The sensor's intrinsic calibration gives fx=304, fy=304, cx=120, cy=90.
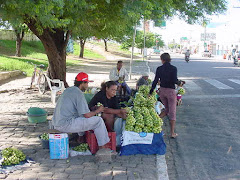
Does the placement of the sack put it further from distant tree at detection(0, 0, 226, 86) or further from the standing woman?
distant tree at detection(0, 0, 226, 86)

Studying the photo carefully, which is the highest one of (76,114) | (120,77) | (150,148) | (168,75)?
(168,75)

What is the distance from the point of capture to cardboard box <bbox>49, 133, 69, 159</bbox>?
5.16 meters

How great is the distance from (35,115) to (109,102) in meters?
2.34

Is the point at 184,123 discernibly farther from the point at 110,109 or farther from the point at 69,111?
the point at 69,111

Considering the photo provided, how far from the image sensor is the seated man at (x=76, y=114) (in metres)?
5.07

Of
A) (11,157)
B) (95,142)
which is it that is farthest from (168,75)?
(11,157)

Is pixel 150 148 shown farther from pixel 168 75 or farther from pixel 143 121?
pixel 168 75

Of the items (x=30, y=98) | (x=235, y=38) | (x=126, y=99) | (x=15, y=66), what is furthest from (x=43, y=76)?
(x=235, y=38)

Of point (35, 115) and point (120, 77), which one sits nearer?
point (35, 115)

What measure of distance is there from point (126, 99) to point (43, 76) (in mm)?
4817

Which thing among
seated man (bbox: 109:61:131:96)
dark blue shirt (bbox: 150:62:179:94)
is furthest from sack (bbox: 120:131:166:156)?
seated man (bbox: 109:61:131:96)

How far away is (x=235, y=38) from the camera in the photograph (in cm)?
6719

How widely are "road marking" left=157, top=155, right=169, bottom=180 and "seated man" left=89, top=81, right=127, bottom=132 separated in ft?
3.53

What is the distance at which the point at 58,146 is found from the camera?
519 cm
